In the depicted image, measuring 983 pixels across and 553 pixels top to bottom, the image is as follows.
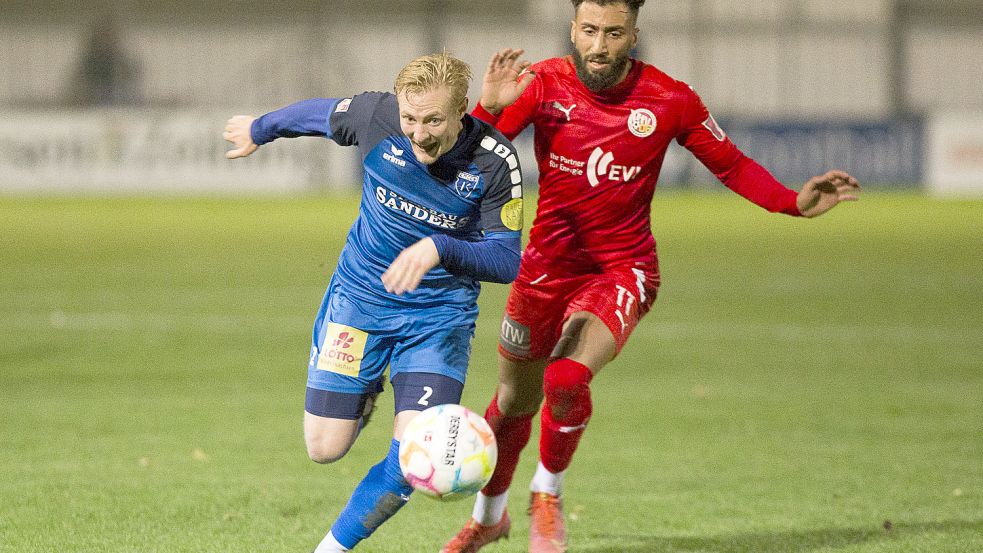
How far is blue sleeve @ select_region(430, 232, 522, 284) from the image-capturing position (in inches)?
180

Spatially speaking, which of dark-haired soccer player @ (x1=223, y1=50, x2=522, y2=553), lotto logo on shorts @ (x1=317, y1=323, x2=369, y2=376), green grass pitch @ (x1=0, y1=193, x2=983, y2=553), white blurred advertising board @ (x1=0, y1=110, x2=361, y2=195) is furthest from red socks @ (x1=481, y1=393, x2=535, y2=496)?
white blurred advertising board @ (x1=0, y1=110, x2=361, y2=195)

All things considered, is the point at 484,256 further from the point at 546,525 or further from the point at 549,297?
the point at 546,525

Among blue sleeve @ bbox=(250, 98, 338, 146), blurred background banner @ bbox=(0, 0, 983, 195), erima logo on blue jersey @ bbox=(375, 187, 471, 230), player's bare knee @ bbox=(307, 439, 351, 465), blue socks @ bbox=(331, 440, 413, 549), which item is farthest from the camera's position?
blurred background banner @ bbox=(0, 0, 983, 195)

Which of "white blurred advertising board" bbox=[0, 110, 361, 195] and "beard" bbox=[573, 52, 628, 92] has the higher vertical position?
"beard" bbox=[573, 52, 628, 92]

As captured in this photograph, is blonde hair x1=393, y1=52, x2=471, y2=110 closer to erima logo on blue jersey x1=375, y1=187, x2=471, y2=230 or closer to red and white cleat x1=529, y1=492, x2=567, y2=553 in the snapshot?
erima logo on blue jersey x1=375, y1=187, x2=471, y2=230

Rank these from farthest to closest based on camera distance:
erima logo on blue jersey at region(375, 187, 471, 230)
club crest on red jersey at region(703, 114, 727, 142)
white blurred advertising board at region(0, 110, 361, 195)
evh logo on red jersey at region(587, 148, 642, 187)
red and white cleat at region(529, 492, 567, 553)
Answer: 1. white blurred advertising board at region(0, 110, 361, 195)
2. club crest on red jersey at region(703, 114, 727, 142)
3. evh logo on red jersey at region(587, 148, 642, 187)
4. red and white cleat at region(529, 492, 567, 553)
5. erima logo on blue jersey at region(375, 187, 471, 230)

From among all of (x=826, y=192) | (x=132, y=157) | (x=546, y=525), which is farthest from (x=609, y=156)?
(x=132, y=157)

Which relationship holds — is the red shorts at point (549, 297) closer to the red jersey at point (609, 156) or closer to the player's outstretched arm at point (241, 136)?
the red jersey at point (609, 156)

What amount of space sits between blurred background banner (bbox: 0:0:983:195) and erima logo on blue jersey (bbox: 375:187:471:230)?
21920mm

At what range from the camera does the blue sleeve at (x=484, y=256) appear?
15.0ft

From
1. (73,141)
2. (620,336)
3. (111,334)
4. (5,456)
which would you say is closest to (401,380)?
(620,336)

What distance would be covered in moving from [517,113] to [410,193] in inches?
35.3

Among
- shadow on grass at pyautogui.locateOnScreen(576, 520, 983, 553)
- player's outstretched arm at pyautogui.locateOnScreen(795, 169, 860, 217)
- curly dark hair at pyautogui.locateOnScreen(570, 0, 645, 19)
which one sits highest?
curly dark hair at pyautogui.locateOnScreen(570, 0, 645, 19)

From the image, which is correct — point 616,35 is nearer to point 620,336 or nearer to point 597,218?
point 597,218
